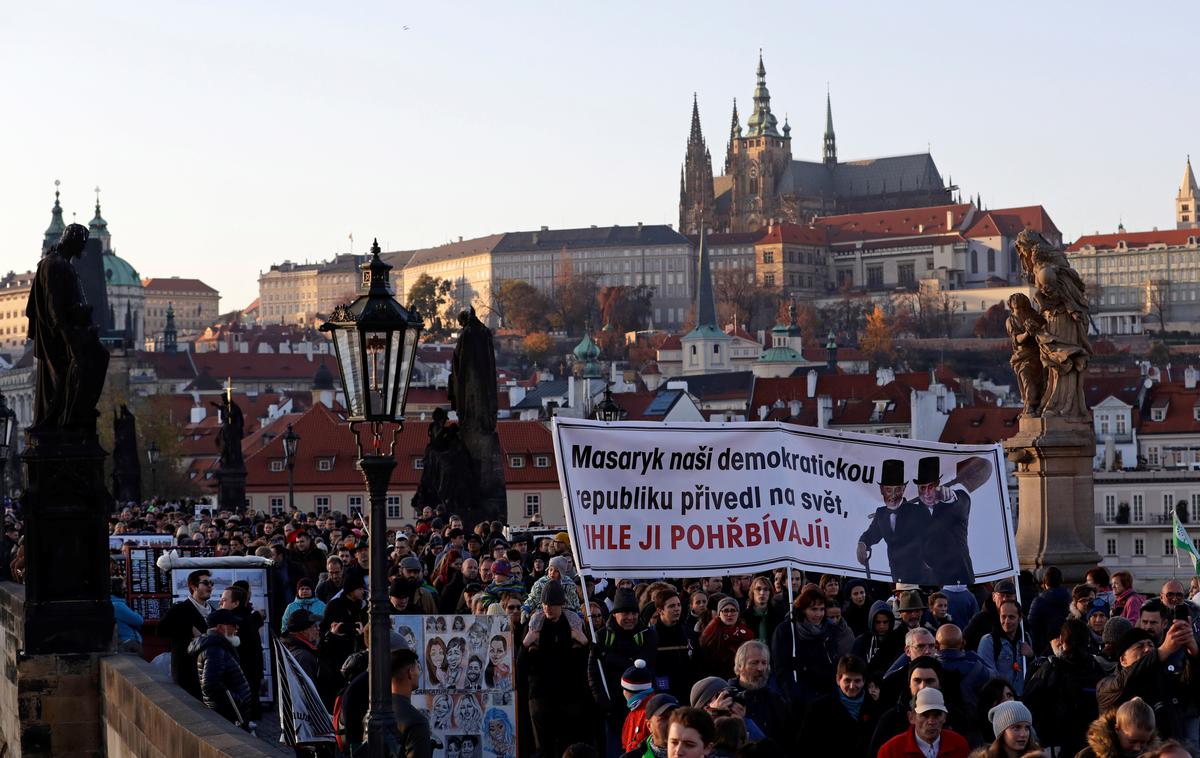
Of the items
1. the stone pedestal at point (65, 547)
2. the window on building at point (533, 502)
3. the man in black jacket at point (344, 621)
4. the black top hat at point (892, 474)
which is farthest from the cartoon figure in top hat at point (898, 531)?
the window on building at point (533, 502)

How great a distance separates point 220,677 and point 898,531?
3.12 metres

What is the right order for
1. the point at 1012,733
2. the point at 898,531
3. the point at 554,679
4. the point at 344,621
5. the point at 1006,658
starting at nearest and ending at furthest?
the point at 1012,733 → the point at 554,679 → the point at 1006,658 → the point at 898,531 → the point at 344,621

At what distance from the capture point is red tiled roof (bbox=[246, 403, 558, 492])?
6494 cm

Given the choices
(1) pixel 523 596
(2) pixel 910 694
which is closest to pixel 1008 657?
(2) pixel 910 694

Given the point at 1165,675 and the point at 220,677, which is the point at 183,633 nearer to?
the point at 220,677

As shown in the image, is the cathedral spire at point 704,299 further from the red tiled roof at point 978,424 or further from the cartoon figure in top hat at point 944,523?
the cartoon figure in top hat at point 944,523

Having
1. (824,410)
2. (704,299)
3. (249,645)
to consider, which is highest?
(704,299)

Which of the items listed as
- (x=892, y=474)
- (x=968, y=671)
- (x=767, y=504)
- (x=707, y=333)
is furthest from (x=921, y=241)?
(x=968, y=671)

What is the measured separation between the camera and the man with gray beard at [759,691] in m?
8.24

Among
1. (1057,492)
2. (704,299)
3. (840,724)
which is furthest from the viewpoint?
(704,299)

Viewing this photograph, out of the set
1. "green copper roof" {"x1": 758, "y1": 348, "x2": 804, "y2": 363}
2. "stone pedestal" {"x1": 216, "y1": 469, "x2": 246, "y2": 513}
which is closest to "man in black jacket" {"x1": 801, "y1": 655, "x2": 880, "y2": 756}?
"stone pedestal" {"x1": 216, "y1": 469, "x2": 246, "y2": 513}

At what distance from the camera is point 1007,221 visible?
194250 millimetres

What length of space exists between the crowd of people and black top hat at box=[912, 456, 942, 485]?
0.50m

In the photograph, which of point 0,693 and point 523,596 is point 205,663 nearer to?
point 523,596
